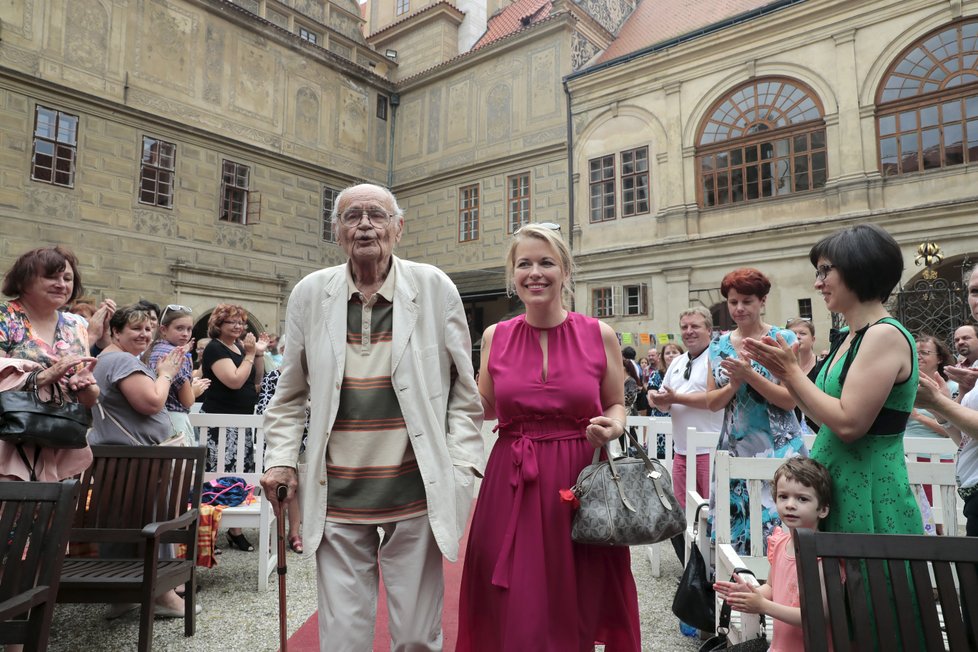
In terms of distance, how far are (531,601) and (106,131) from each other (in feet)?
57.9

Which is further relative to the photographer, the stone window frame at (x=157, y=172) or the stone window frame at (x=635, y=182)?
the stone window frame at (x=635, y=182)

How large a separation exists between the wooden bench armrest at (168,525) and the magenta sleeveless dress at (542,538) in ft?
5.37

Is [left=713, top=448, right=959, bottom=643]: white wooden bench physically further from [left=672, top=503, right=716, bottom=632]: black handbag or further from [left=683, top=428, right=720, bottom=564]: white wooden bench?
[left=683, top=428, right=720, bottom=564]: white wooden bench

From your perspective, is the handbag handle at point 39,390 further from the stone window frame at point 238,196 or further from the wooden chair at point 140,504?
the stone window frame at point 238,196

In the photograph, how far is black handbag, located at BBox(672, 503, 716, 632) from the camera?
120 inches

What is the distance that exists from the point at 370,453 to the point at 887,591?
64.0 inches

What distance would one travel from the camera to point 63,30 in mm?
14820

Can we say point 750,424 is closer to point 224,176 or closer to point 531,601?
point 531,601

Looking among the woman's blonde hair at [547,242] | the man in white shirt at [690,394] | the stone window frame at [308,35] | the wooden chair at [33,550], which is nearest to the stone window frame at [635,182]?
the stone window frame at [308,35]

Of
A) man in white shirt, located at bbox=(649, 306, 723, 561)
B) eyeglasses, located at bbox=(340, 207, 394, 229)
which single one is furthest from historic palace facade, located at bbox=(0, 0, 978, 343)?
eyeglasses, located at bbox=(340, 207, 394, 229)

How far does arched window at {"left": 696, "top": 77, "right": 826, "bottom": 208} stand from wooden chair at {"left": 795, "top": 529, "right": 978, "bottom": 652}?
15.0 m

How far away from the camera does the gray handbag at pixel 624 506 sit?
2.15 m

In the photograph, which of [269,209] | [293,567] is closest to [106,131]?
[269,209]

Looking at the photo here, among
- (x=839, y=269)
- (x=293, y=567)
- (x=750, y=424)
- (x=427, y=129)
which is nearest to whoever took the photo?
(x=839, y=269)
